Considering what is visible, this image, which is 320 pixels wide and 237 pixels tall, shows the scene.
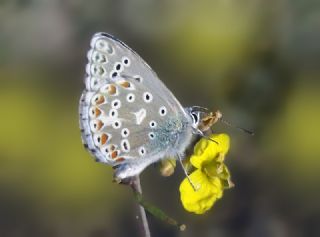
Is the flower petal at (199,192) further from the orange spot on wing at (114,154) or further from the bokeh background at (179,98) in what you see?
the bokeh background at (179,98)

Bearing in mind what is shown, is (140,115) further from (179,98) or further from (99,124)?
(179,98)

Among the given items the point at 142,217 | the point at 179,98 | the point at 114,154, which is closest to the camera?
the point at 142,217

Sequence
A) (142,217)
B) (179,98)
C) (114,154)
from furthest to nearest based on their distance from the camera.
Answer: (179,98) → (114,154) → (142,217)

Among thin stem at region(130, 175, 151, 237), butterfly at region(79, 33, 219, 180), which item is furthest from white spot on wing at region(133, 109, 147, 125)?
thin stem at region(130, 175, 151, 237)

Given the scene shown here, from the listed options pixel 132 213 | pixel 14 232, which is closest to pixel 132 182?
pixel 132 213

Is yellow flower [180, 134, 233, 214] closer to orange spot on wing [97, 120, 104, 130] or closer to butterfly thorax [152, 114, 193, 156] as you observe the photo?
butterfly thorax [152, 114, 193, 156]

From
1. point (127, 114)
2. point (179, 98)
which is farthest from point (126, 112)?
point (179, 98)
